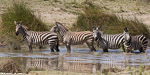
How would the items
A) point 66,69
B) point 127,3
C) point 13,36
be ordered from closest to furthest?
point 66,69 < point 13,36 < point 127,3

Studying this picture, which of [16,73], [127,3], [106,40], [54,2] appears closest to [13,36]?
[106,40]

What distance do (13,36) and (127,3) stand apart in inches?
585

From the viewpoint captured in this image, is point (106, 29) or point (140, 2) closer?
point (106, 29)

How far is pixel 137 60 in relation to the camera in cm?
1356

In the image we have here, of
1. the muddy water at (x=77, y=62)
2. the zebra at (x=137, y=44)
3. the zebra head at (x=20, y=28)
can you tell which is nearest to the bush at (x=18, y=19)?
the zebra head at (x=20, y=28)

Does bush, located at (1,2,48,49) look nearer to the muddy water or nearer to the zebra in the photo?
the muddy water

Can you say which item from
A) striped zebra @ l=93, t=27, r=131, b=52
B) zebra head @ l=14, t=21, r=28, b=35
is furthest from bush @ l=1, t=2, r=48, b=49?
striped zebra @ l=93, t=27, r=131, b=52

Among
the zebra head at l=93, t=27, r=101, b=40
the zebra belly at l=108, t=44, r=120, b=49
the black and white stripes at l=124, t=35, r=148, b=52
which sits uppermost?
the zebra head at l=93, t=27, r=101, b=40

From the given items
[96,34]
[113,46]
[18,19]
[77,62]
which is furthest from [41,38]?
[77,62]

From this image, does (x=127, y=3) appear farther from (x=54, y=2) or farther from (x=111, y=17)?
(x=111, y=17)

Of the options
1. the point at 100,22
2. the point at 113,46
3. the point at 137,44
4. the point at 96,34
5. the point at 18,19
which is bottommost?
the point at 113,46

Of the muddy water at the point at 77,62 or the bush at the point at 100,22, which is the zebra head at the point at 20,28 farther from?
the bush at the point at 100,22

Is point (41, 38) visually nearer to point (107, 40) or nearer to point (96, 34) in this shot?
point (96, 34)

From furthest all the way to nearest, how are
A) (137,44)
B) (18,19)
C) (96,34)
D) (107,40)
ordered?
(18,19)
(107,40)
(96,34)
(137,44)
